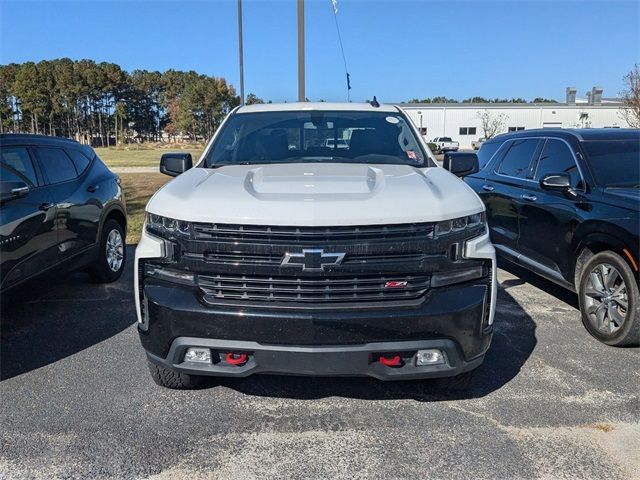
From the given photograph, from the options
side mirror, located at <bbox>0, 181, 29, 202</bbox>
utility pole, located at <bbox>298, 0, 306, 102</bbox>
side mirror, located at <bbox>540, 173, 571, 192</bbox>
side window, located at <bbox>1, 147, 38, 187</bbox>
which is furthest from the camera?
utility pole, located at <bbox>298, 0, 306, 102</bbox>

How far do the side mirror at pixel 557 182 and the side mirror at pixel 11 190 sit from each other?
461 centimetres

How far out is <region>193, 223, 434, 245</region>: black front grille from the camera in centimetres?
278

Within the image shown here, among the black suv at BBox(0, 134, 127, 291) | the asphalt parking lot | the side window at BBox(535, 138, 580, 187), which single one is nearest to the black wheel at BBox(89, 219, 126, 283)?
the black suv at BBox(0, 134, 127, 291)

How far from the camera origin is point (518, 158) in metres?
6.31

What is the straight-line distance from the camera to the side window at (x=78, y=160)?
5598 mm

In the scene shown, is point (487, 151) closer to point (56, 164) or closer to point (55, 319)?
point (56, 164)

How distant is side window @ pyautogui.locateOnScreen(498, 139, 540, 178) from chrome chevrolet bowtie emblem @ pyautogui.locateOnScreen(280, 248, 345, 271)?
404cm

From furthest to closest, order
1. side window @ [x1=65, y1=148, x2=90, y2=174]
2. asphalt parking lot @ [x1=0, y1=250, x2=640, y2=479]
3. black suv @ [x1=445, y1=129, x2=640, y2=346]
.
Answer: side window @ [x1=65, y1=148, x2=90, y2=174] → black suv @ [x1=445, y1=129, x2=640, y2=346] → asphalt parking lot @ [x1=0, y1=250, x2=640, y2=479]

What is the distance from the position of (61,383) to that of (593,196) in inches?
178

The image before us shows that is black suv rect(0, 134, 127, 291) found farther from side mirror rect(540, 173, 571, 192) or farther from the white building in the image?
the white building

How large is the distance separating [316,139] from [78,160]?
2912 mm

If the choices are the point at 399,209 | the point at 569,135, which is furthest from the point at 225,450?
the point at 569,135

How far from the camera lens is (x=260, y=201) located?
286 centimetres

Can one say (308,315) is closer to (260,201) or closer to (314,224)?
(314,224)
